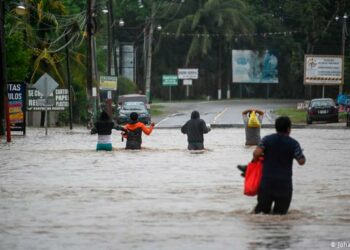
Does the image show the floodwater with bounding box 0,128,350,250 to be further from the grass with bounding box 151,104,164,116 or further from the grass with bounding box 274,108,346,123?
the grass with bounding box 151,104,164,116

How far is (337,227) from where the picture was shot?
1264 cm

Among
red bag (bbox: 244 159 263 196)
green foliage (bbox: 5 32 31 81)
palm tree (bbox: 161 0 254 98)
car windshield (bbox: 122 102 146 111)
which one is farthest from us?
palm tree (bbox: 161 0 254 98)

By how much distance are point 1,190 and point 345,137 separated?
2393 centimetres

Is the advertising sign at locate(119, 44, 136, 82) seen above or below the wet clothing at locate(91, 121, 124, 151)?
above

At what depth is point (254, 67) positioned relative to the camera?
97625 mm

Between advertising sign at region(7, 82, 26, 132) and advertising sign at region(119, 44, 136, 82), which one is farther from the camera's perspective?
advertising sign at region(119, 44, 136, 82)

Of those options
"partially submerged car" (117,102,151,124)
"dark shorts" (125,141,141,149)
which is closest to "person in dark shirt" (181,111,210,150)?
"dark shorts" (125,141,141,149)

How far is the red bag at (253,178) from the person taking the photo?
13398 mm

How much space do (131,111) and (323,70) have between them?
22.1 metres

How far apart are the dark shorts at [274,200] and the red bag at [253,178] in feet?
0.35

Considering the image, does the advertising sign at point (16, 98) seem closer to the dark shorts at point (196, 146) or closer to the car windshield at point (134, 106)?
the dark shorts at point (196, 146)

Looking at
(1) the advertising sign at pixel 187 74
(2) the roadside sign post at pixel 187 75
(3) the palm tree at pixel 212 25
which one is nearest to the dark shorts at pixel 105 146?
(3) the palm tree at pixel 212 25

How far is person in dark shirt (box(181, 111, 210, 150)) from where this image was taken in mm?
28047

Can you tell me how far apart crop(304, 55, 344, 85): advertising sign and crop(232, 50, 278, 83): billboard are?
21.4 metres
